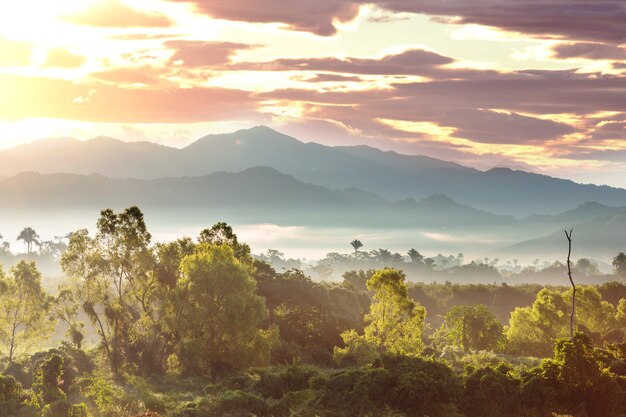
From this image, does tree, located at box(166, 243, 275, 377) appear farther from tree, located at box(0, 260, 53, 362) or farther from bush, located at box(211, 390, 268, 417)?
tree, located at box(0, 260, 53, 362)

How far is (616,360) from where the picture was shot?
48.7m

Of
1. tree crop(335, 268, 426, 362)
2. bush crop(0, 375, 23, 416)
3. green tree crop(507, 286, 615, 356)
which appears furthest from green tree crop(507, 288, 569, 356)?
bush crop(0, 375, 23, 416)

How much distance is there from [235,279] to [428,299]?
275 feet

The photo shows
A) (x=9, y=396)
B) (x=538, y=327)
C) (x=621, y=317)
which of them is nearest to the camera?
(x=9, y=396)

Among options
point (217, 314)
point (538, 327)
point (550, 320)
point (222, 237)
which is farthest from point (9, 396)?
point (550, 320)

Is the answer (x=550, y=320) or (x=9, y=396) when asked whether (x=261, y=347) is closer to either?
(x=9, y=396)

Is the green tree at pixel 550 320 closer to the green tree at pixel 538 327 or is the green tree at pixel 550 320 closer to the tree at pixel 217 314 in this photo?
the green tree at pixel 538 327

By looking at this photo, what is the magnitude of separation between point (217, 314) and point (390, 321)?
15363mm

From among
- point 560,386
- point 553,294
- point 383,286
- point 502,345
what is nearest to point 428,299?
point 553,294

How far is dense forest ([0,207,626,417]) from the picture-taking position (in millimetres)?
42219

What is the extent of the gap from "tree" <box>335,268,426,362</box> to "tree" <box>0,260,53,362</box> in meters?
40.7

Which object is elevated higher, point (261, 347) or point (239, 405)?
point (261, 347)

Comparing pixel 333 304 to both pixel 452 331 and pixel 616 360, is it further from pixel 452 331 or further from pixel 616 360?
pixel 616 360

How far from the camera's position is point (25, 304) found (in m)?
80.6
